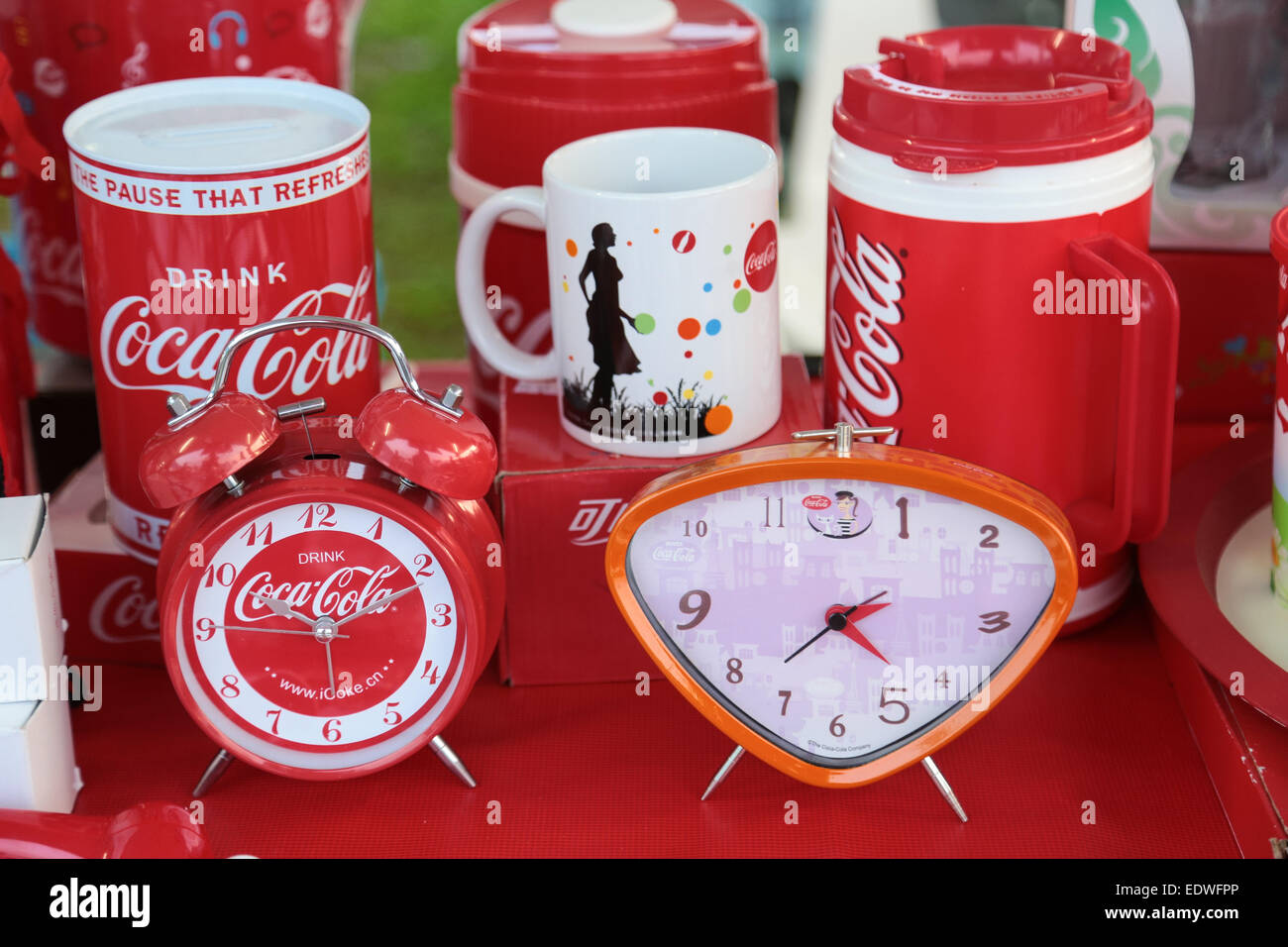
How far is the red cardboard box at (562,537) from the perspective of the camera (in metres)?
1.01

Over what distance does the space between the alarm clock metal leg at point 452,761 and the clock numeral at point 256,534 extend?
18 centimetres

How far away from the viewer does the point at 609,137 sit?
1.04 metres

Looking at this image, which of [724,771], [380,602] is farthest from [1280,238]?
[380,602]

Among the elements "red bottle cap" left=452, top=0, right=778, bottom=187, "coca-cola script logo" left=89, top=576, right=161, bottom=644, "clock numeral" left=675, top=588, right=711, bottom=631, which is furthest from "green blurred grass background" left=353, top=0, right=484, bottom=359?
"clock numeral" left=675, top=588, right=711, bottom=631

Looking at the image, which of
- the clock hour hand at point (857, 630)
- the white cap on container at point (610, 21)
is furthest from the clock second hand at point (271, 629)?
the white cap on container at point (610, 21)

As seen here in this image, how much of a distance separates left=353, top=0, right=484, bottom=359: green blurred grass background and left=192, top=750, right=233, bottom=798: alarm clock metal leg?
1.09 m

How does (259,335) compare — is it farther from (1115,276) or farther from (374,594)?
(1115,276)

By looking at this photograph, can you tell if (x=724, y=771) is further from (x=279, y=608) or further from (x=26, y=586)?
(x=26, y=586)

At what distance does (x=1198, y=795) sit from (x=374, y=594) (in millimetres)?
555

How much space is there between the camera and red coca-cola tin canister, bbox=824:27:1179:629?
95 centimetres

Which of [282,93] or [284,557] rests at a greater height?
[282,93]

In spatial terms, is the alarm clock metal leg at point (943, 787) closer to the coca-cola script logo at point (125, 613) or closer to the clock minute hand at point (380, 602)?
the clock minute hand at point (380, 602)

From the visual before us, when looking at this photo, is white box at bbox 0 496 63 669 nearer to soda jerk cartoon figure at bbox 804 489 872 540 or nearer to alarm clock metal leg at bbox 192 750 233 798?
alarm clock metal leg at bbox 192 750 233 798

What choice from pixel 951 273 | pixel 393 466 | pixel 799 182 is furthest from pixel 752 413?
pixel 799 182
